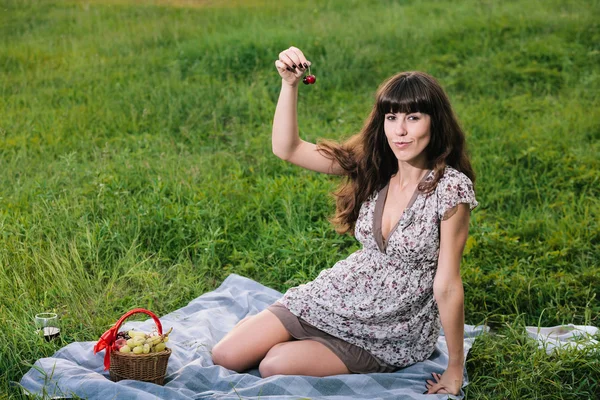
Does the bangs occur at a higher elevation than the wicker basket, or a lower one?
higher

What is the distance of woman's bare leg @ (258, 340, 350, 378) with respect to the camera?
147 inches

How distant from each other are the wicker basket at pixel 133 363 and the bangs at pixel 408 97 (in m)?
1.47

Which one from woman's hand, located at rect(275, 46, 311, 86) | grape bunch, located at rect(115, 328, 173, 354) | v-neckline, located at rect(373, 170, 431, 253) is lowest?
grape bunch, located at rect(115, 328, 173, 354)

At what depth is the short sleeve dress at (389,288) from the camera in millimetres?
3592

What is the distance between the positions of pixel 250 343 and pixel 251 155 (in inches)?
124

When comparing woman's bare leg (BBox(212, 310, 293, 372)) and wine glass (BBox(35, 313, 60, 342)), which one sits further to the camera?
wine glass (BBox(35, 313, 60, 342))

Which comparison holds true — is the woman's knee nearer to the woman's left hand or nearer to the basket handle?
the basket handle

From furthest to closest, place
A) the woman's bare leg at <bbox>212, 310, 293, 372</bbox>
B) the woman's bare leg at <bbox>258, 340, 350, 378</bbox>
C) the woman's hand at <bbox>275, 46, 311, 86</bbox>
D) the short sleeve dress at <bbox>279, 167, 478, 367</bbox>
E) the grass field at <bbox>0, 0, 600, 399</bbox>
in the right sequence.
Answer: the grass field at <bbox>0, 0, 600, 399</bbox>
the woman's bare leg at <bbox>212, 310, 293, 372</bbox>
the woman's bare leg at <bbox>258, 340, 350, 378</bbox>
the short sleeve dress at <bbox>279, 167, 478, 367</bbox>
the woman's hand at <bbox>275, 46, 311, 86</bbox>

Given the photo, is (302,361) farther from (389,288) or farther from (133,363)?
(133,363)

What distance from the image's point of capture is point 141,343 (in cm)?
352

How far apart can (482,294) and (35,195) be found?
334cm

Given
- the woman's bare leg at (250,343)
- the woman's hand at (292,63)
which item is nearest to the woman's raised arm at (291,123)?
the woman's hand at (292,63)

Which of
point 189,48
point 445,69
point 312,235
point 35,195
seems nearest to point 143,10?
point 189,48

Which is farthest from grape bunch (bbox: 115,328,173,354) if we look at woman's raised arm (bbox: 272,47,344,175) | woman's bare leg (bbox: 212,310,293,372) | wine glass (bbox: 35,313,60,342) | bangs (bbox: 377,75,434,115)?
bangs (bbox: 377,75,434,115)
